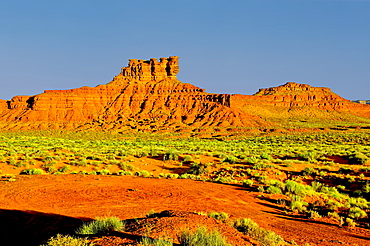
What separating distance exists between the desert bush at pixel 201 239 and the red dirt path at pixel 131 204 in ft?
10.6

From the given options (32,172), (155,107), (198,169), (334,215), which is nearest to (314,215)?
(334,215)

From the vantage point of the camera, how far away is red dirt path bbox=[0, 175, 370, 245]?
27.8ft

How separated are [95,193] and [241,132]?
60456 millimetres

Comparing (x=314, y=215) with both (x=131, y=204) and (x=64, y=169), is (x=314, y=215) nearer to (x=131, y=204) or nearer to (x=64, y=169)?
(x=131, y=204)

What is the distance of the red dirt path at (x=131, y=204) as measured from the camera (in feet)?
27.8

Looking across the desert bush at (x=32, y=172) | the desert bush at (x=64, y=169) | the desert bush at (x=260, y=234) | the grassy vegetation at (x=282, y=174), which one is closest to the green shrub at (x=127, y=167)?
the grassy vegetation at (x=282, y=174)

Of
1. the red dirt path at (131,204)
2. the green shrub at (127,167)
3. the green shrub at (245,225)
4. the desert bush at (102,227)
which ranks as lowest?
the red dirt path at (131,204)

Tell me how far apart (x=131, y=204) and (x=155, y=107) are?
277 feet

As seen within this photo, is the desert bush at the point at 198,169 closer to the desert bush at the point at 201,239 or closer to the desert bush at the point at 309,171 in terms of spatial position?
the desert bush at the point at 309,171

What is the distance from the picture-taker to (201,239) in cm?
541

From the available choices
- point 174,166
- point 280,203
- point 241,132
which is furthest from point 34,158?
point 241,132

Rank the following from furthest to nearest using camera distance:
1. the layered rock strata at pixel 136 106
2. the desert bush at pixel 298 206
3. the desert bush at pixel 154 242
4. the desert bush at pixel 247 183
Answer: the layered rock strata at pixel 136 106 < the desert bush at pixel 247 183 < the desert bush at pixel 298 206 < the desert bush at pixel 154 242

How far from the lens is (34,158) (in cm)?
2239

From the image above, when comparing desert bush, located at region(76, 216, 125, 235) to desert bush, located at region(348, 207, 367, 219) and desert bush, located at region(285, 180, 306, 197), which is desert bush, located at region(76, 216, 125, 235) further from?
desert bush, located at region(285, 180, 306, 197)
